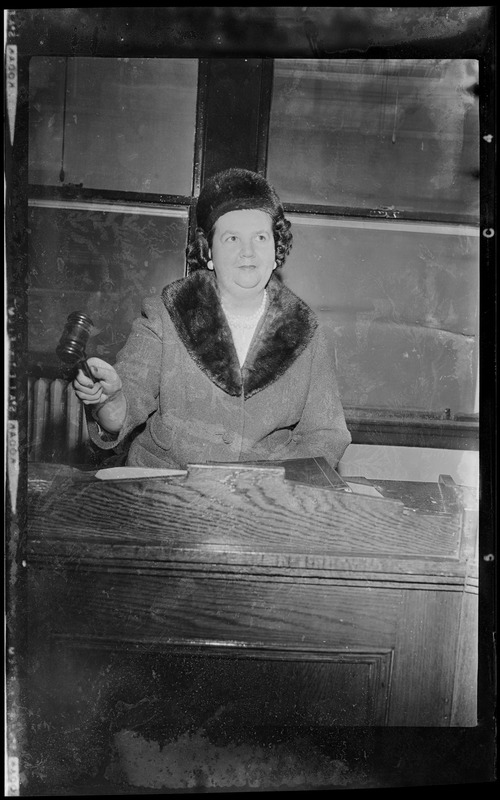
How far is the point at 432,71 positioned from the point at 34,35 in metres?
0.89

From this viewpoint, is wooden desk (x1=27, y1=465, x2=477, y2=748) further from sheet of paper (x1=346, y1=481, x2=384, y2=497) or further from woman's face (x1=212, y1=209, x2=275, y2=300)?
woman's face (x1=212, y1=209, x2=275, y2=300)

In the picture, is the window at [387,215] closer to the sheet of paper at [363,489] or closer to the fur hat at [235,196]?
the fur hat at [235,196]

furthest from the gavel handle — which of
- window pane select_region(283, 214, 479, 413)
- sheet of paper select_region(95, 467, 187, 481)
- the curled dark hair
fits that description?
window pane select_region(283, 214, 479, 413)

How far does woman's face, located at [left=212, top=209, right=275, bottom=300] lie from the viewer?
181cm

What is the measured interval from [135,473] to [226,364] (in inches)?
12.2

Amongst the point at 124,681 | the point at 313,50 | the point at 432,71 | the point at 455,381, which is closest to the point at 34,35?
the point at 313,50

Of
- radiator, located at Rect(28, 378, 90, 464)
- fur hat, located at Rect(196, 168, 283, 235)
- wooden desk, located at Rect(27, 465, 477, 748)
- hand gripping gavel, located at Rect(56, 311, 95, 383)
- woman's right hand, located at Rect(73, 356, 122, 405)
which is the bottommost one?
wooden desk, located at Rect(27, 465, 477, 748)

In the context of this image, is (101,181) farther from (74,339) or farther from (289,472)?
(289,472)

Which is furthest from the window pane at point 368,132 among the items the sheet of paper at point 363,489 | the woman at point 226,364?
the sheet of paper at point 363,489

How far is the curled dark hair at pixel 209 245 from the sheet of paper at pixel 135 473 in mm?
448

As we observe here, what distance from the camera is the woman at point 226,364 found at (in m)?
1.81

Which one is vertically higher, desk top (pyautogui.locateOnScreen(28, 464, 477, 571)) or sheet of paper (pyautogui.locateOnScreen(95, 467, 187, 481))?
sheet of paper (pyautogui.locateOnScreen(95, 467, 187, 481))

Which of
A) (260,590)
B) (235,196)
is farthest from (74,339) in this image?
(260,590)

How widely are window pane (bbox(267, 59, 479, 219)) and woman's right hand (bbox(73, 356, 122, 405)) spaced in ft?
1.79
